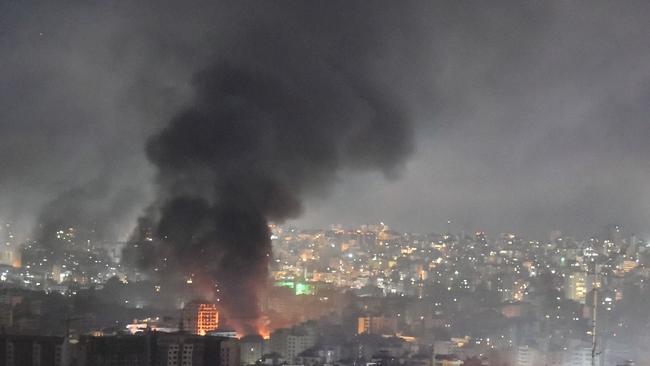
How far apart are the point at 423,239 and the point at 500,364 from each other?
10.4 meters

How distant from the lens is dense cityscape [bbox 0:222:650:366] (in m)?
11.2

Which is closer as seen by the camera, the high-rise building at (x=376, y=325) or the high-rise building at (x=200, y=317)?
the high-rise building at (x=200, y=317)

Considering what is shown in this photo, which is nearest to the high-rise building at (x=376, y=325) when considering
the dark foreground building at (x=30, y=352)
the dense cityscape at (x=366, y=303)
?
the dense cityscape at (x=366, y=303)

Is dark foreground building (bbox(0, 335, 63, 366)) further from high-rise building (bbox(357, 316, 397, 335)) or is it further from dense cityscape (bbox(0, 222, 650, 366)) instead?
high-rise building (bbox(357, 316, 397, 335))

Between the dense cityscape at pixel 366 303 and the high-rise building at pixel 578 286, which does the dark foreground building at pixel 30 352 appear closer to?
the dense cityscape at pixel 366 303

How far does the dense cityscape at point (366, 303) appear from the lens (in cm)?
1116

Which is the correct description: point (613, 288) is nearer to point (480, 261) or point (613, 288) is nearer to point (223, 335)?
point (480, 261)

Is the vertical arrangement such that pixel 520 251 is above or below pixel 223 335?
above

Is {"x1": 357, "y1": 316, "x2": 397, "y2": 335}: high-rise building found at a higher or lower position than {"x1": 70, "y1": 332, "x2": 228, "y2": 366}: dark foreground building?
higher

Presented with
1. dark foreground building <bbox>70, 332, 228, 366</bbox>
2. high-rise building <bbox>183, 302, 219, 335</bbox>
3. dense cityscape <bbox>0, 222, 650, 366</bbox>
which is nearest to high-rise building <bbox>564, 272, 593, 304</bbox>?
dense cityscape <bbox>0, 222, 650, 366</bbox>

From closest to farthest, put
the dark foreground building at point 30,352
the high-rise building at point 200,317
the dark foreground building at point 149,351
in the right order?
the dark foreground building at point 30,352, the dark foreground building at point 149,351, the high-rise building at point 200,317

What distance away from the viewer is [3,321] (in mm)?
11930

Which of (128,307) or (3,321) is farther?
(128,307)

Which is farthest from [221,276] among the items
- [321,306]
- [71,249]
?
[71,249]
